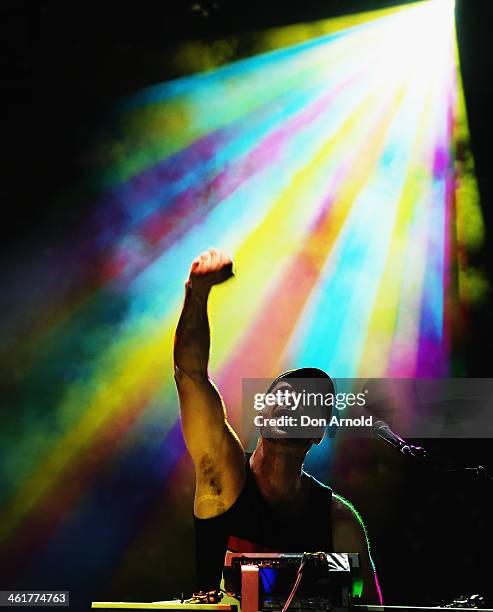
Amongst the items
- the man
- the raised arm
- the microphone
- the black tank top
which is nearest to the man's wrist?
the raised arm

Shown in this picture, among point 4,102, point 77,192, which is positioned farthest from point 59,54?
point 77,192

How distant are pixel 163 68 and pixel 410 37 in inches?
73.2

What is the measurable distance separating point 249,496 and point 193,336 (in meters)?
0.89

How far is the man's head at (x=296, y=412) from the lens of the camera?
309 centimetres

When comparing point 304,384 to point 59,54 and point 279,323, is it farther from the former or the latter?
point 59,54

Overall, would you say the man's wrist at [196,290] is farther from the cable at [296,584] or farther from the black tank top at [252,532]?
the black tank top at [252,532]

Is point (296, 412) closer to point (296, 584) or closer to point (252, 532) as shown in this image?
point (252, 532)

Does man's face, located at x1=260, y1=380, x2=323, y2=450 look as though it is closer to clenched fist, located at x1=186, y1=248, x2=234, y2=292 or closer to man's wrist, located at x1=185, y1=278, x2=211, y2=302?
man's wrist, located at x1=185, y1=278, x2=211, y2=302

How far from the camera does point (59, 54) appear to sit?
4.80 m

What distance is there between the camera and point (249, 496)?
9.95 ft

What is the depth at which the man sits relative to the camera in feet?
9.30

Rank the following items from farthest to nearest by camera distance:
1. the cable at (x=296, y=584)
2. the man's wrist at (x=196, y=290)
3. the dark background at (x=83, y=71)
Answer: the dark background at (x=83, y=71), the man's wrist at (x=196, y=290), the cable at (x=296, y=584)

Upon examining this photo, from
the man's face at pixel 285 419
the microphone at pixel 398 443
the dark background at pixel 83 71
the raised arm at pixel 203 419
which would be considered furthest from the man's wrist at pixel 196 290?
the dark background at pixel 83 71

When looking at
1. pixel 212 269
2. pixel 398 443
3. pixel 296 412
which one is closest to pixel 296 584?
pixel 398 443
